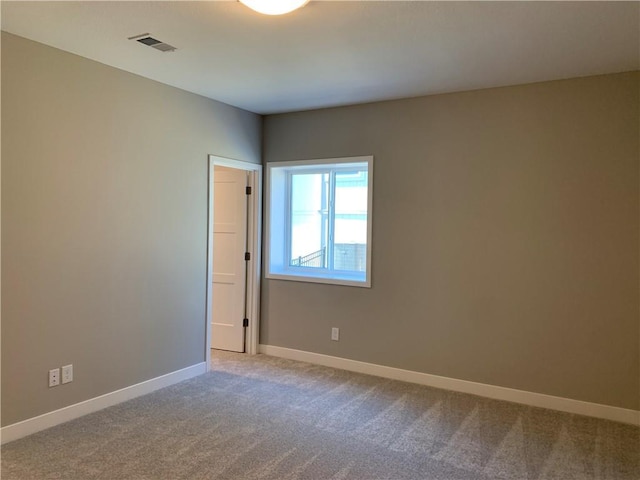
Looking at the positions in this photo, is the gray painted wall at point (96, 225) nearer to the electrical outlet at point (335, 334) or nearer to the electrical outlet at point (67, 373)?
the electrical outlet at point (67, 373)

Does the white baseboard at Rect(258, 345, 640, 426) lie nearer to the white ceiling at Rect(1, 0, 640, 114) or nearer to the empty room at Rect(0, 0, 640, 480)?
the empty room at Rect(0, 0, 640, 480)

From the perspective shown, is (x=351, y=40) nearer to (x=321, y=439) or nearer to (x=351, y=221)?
(x=351, y=221)

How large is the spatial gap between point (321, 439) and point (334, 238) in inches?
86.1

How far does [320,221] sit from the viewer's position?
4871 mm

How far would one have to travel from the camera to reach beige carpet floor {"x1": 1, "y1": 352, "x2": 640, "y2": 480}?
8.61 feet

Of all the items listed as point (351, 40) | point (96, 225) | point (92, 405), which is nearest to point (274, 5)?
point (351, 40)

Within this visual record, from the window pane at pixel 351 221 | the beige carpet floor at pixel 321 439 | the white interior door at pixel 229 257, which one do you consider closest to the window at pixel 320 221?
the window pane at pixel 351 221

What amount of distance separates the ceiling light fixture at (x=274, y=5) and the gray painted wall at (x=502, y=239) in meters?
2.02

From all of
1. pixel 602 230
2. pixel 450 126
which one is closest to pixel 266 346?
pixel 450 126

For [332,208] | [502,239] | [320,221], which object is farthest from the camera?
[320,221]

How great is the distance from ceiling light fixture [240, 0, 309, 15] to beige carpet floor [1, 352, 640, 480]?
7.85ft

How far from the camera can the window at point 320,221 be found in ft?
15.0

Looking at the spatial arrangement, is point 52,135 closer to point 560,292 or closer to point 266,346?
point 266,346

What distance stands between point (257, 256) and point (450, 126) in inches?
88.9
